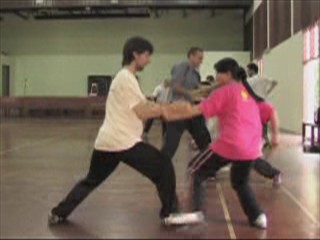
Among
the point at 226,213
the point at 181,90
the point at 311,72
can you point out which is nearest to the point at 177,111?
the point at 226,213

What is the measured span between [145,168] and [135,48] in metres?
1.17

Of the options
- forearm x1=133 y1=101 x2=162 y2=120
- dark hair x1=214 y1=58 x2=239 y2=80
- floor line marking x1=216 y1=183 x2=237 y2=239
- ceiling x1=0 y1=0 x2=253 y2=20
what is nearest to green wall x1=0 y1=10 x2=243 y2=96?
ceiling x1=0 y1=0 x2=253 y2=20

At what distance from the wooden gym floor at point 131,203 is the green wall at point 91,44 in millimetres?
27444

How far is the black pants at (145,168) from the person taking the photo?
6293 mm

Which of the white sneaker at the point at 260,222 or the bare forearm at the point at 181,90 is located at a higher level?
the bare forearm at the point at 181,90

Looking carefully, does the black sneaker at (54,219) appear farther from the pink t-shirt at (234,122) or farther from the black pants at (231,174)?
the pink t-shirt at (234,122)

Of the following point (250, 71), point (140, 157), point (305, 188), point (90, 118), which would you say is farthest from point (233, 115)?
point (90, 118)

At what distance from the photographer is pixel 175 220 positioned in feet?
21.2

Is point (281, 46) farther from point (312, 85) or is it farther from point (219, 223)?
point (219, 223)

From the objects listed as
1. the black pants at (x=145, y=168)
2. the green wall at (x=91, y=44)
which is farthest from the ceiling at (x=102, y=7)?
the black pants at (x=145, y=168)

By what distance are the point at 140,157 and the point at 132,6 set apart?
3205 centimetres

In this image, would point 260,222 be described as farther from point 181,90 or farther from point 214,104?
point 181,90

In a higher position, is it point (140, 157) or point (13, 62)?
point (13, 62)

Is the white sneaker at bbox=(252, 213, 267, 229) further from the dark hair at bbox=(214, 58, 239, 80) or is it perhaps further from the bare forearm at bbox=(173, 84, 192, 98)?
the bare forearm at bbox=(173, 84, 192, 98)
